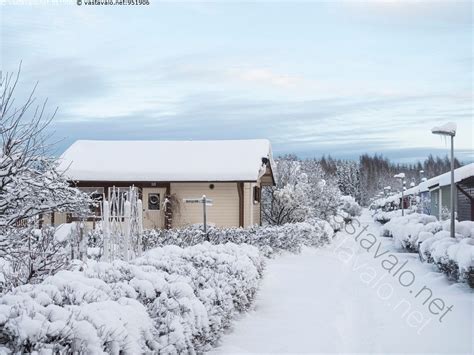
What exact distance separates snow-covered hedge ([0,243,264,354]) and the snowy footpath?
0.75 m

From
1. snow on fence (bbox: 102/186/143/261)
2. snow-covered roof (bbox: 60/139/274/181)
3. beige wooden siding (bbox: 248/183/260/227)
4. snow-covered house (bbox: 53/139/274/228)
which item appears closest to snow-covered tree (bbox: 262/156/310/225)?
snow-covered roof (bbox: 60/139/274/181)

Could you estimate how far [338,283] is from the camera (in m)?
13.6

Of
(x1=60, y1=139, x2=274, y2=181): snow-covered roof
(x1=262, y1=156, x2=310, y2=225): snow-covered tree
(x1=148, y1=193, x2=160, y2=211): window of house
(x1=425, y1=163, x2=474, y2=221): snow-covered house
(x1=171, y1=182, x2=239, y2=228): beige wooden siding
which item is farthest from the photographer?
(x1=262, y1=156, x2=310, y2=225): snow-covered tree

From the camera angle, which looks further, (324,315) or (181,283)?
(324,315)

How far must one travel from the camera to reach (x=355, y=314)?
987 cm

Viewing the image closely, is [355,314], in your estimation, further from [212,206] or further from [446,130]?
[212,206]

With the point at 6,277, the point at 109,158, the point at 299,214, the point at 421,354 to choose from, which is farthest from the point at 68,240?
the point at 299,214

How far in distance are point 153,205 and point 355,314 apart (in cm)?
1538

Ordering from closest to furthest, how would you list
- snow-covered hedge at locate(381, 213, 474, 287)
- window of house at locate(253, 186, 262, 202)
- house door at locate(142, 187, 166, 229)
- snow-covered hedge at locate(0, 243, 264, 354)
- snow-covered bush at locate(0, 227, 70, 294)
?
snow-covered hedge at locate(0, 243, 264, 354) < snow-covered bush at locate(0, 227, 70, 294) < snow-covered hedge at locate(381, 213, 474, 287) < house door at locate(142, 187, 166, 229) < window of house at locate(253, 186, 262, 202)

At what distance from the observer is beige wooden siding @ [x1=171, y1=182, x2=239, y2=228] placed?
931 inches

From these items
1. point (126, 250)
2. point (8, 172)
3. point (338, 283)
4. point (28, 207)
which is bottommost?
point (338, 283)

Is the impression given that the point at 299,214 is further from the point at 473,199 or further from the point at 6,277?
the point at 6,277

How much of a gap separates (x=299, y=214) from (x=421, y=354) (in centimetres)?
2204

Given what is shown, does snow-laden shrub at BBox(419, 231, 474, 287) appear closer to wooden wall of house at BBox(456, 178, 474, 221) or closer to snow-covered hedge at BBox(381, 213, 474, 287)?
snow-covered hedge at BBox(381, 213, 474, 287)
